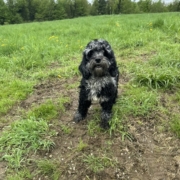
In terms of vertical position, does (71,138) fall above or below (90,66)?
below

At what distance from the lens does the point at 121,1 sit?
40.6 metres

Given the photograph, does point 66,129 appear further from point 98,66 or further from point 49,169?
point 98,66

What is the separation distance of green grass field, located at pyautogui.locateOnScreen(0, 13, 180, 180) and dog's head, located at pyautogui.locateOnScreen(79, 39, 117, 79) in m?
0.81

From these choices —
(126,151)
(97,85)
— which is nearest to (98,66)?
(97,85)

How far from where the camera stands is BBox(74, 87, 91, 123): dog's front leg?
328 centimetres

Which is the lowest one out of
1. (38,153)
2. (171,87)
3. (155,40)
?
(38,153)

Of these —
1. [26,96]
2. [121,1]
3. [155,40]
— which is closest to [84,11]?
[121,1]

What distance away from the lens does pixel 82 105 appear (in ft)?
11.2

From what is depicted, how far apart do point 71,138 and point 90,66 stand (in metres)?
1.04

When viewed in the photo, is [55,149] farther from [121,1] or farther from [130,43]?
[121,1]

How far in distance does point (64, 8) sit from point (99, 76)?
42121 mm

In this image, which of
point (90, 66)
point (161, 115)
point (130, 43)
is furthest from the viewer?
point (130, 43)

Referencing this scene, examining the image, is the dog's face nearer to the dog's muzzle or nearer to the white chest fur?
the dog's muzzle

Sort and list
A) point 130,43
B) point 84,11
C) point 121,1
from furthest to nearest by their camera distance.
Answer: point 84,11 < point 121,1 < point 130,43
